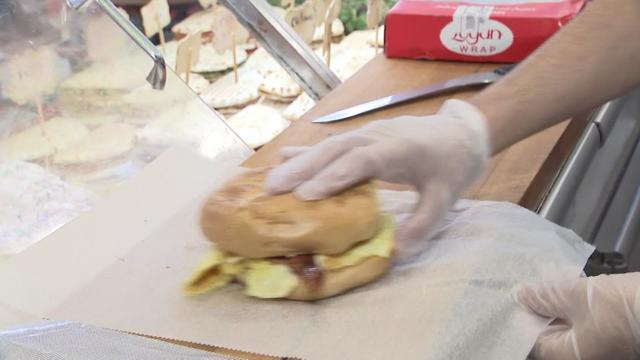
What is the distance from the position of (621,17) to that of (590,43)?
10 centimetres

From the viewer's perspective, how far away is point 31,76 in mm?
1732

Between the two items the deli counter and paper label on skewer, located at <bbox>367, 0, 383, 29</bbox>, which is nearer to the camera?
the deli counter

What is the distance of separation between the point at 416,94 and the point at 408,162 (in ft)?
2.63

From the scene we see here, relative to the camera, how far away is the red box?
239 cm

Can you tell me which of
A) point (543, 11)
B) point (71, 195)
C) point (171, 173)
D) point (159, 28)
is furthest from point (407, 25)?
point (71, 195)

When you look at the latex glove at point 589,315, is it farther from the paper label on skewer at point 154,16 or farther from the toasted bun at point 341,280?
the paper label on skewer at point 154,16

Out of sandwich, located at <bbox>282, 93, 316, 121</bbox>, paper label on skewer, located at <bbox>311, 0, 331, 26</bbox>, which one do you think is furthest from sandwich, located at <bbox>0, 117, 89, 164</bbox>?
paper label on skewer, located at <bbox>311, 0, 331, 26</bbox>

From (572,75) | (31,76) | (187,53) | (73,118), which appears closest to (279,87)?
(187,53)

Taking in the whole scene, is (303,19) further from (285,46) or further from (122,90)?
(122,90)

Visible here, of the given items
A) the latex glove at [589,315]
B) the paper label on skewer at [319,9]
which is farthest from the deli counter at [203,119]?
the latex glove at [589,315]

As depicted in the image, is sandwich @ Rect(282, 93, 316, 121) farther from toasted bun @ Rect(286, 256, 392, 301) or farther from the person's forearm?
toasted bun @ Rect(286, 256, 392, 301)

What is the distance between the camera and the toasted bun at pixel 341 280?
4.30ft

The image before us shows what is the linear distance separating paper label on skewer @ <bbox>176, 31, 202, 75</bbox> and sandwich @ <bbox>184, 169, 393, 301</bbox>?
2.80 feet

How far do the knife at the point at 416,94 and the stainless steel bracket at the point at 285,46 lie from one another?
24 centimetres
